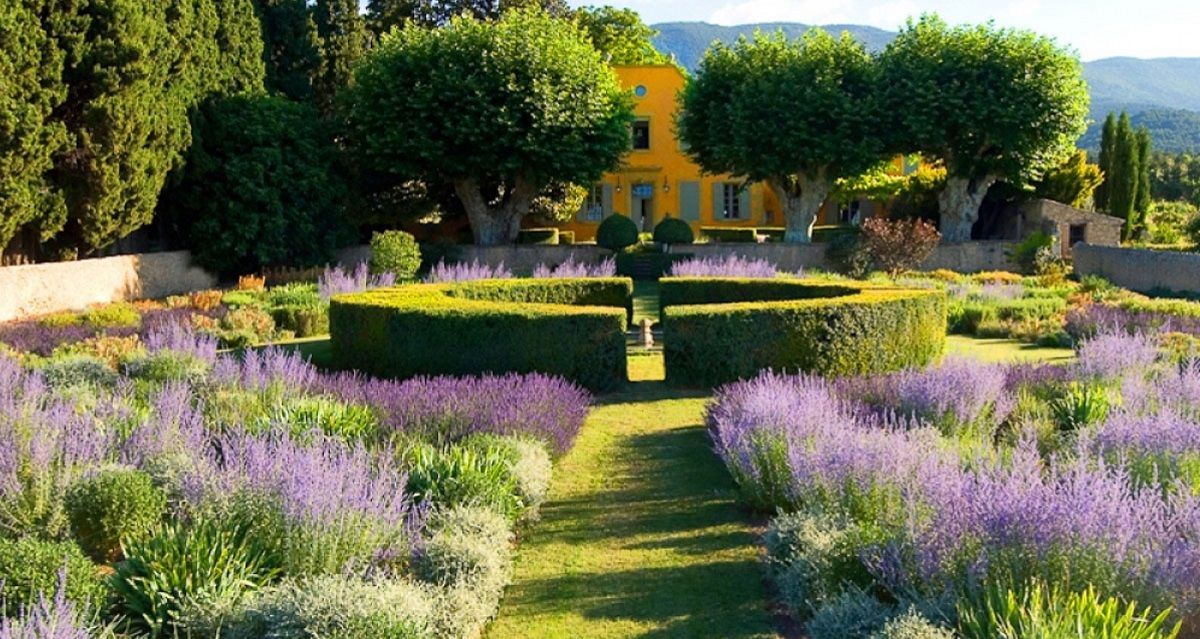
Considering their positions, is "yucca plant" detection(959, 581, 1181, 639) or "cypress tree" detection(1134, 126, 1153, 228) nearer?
"yucca plant" detection(959, 581, 1181, 639)

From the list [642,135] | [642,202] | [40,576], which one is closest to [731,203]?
[642,202]

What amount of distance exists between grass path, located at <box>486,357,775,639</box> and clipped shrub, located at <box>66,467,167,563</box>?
211 cm

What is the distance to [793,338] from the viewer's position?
11281 mm

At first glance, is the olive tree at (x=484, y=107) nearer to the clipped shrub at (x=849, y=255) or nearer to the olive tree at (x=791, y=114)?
the olive tree at (x=791, y=114)

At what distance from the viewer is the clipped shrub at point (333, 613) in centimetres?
433

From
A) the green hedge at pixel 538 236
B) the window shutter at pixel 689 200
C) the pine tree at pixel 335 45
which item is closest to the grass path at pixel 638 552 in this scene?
the green hedge at pixel 538 236

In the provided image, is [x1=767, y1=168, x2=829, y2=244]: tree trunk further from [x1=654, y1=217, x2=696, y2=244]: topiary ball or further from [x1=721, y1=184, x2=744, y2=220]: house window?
[x1=721, y1=184, x2=744, y2=220]: house window

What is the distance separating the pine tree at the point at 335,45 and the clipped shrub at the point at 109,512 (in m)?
26.4

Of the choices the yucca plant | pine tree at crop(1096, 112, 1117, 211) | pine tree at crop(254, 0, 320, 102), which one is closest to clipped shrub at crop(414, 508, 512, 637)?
the yucca plant

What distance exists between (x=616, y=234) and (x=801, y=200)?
5764mm

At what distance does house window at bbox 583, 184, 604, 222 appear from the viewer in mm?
40250

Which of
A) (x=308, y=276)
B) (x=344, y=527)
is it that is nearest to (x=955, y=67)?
(x=308, y=276)

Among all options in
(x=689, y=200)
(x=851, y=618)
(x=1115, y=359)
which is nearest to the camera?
(x=851, y=618)

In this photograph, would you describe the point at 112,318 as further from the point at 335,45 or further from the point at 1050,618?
the point at 335,45
